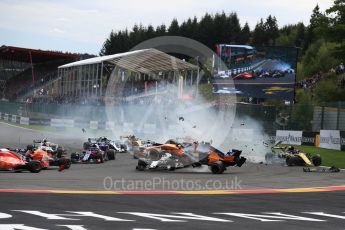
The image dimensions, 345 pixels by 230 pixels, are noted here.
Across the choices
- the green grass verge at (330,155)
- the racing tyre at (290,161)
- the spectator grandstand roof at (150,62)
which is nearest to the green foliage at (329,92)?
the spectator grandstand roof at (150,62)

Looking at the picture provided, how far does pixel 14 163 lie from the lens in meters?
19.4

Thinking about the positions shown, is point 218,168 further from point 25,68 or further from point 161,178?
point 25,68

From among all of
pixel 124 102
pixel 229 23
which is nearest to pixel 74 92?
pixel 124 102

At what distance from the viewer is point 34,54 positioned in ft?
262

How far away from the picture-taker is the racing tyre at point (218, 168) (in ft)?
70.7

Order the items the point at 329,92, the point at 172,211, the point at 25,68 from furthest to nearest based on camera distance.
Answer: the point at 25,68
the point at 329,92
the point at 172,211

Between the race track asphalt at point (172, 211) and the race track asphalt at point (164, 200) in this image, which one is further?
the race track asphalt at point (164, 200)

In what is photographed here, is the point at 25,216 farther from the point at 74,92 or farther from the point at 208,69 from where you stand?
the point at 74,92

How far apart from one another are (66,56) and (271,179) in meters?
62.2

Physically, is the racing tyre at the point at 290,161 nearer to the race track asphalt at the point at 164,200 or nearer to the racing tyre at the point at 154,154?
the race track asphalt at the point at 164,200

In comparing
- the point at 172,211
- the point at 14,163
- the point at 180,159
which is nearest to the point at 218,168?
the point at 180,159

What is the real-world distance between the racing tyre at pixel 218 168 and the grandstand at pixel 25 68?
52506 mm

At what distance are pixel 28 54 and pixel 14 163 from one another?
6260 cm

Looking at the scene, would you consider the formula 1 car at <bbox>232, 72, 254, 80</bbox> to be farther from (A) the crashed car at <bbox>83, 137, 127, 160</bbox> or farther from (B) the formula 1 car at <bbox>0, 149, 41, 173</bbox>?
(B) the formula 1 car at <bbox>0, 149, 41, 173</bbox>
